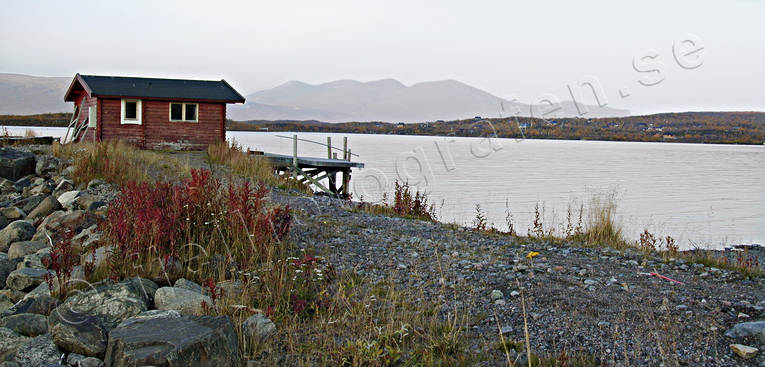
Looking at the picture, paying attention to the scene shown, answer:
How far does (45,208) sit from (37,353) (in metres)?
6.64

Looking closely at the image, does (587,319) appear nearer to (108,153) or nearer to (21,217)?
(21,217)

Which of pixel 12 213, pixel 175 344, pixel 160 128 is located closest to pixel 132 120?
pixel 160 128

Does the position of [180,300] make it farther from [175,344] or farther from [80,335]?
[175,344]

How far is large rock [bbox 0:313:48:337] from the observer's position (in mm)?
4887

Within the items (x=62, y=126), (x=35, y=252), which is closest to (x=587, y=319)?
(x=35, y=252)

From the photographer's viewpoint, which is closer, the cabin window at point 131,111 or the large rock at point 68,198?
the large rock at point 68,198

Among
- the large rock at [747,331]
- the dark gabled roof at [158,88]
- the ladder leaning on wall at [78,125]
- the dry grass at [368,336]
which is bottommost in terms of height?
the dry grass at [368,336]

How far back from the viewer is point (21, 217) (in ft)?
33.5

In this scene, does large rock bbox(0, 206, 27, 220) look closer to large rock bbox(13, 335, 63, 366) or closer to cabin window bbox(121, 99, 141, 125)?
large rock bbox(13, 335, 63, 366)

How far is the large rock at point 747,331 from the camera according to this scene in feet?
15.0

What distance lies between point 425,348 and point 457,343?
0.83 feet

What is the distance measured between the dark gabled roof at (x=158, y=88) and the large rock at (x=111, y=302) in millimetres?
Answer: 20236

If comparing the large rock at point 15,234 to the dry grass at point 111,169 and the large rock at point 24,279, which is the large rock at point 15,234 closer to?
the dry grass at point 111,169

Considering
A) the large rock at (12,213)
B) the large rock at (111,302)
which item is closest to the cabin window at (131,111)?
the large rock at (12,213)
